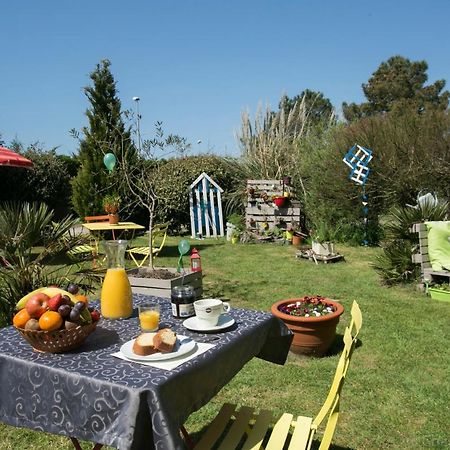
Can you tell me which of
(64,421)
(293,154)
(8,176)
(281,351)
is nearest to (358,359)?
(281,351)

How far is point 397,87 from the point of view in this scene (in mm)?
32500

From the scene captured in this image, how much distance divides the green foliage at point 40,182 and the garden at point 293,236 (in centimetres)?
4

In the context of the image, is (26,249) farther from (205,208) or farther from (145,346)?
(205,208)

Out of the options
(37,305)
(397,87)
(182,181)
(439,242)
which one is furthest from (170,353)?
(397,87)

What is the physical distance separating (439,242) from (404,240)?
0.62 meters

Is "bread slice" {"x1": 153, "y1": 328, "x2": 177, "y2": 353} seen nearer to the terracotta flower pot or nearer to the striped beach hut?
the terracotta flower pot

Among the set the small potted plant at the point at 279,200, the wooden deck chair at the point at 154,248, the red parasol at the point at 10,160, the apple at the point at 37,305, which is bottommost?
the wooden deck chair at the point at 154,248

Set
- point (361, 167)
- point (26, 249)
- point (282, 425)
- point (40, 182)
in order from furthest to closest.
Result: point (40, 182) → point (361, 167) → point (26, 249) → point (282, 425)

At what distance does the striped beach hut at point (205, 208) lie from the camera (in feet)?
40.8

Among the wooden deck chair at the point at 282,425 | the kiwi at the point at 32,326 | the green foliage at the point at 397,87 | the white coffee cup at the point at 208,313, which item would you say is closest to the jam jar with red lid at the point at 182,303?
the white coffee cup at the point at 208,313

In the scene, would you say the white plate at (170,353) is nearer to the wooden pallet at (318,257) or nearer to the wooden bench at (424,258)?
the wooden bench at (424,258)

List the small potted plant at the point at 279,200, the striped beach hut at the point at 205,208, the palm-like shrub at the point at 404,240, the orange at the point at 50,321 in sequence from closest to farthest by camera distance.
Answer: the orange at the point at 50,321
the palm-like shrub at the point at 404,240
the small potted plant at the point at 279,200
the striped beach hut at the point at 205,208

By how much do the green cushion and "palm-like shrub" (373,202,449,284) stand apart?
0.37 metres

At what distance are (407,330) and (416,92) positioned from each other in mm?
31711
